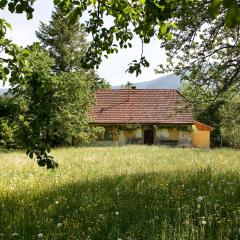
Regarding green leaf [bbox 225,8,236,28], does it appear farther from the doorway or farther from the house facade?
the doorway

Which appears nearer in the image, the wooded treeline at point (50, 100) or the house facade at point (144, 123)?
the wooded treeline at point (50, 100)

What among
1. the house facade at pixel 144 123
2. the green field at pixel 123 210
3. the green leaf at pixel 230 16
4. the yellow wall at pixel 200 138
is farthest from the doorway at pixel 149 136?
the green leaf at pixel 230 16

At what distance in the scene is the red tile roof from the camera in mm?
45969

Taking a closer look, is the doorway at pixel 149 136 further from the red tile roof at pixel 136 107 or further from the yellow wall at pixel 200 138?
the yellow wall at pixel 200 138

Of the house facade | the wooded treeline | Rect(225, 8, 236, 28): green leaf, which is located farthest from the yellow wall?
Rect(225, 8, 236, 28): green leaf

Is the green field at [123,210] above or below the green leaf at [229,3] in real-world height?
below

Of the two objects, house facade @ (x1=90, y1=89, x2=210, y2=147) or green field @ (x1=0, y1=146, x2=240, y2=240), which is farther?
house facade @ (x1=90, y1=89, x2=210, y2=147)

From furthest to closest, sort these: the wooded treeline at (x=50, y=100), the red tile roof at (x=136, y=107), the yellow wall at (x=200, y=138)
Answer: the yellow wall at (x=200, y=138) → the red tile roof at (x=136, y=107) → the wooded treeline at (x=50, y=100)

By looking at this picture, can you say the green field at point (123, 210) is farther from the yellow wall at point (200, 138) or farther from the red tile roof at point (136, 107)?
the yellow wall at point (200, 138)

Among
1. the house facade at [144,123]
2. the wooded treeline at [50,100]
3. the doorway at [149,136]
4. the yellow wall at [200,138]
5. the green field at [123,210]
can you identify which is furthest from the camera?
the yellow wall at [200,138]

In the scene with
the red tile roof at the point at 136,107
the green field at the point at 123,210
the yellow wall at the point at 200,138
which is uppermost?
the red tile roof at the point at 136,107

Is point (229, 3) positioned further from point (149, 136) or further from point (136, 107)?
point (136, 107)

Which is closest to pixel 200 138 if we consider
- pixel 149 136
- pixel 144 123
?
pixel 149 136

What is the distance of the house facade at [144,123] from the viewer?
4569 centimetres
